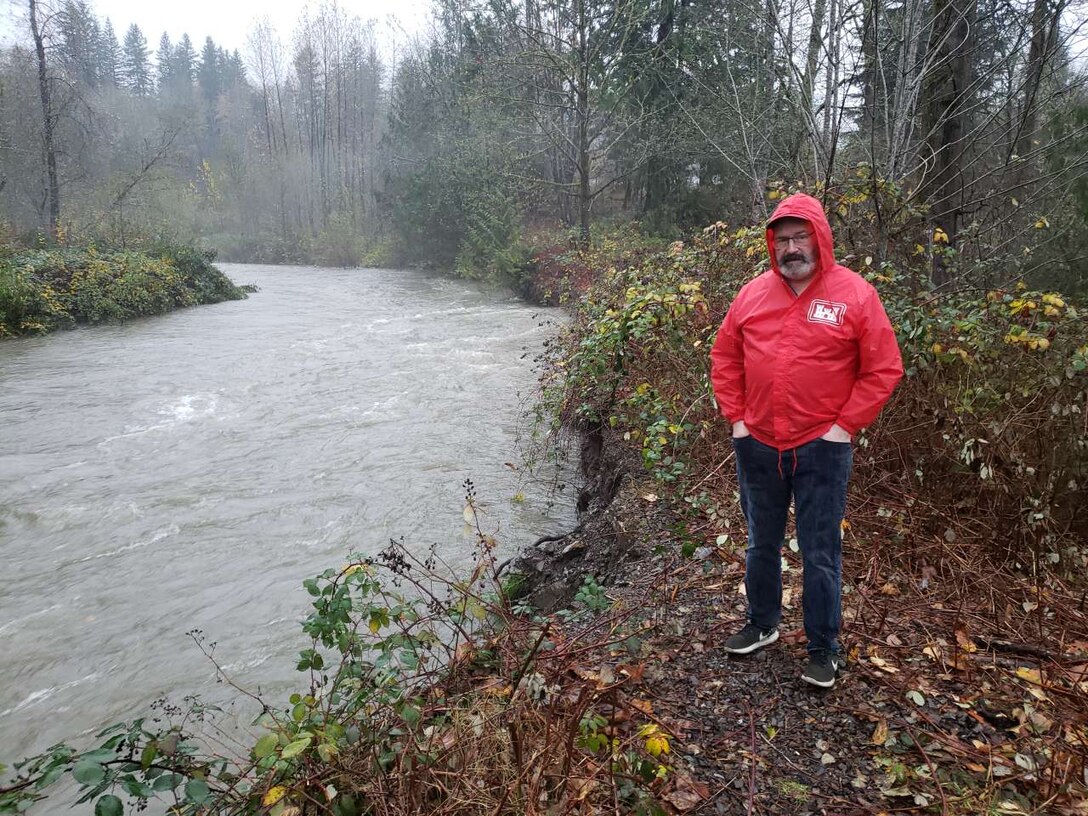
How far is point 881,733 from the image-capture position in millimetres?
2639

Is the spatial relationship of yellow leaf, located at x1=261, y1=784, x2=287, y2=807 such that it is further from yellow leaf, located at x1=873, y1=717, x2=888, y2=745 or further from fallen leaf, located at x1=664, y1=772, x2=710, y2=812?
yellow leaf, located at x1=873, y1=717, x2=888, y2=745

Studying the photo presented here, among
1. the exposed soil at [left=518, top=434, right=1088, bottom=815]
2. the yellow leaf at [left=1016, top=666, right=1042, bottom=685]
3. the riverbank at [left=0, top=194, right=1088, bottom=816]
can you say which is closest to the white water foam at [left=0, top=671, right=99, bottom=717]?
the riverbank at [left=0, top=194, right=1088, bottom=816]

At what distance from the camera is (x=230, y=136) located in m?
50.6

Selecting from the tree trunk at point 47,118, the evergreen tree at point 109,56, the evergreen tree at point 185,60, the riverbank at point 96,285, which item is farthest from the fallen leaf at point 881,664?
the evergreen tree at point 185,60

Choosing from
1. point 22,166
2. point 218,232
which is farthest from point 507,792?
point 218,232

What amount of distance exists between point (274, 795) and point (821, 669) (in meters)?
2.17

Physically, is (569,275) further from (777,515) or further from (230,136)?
(230,136)

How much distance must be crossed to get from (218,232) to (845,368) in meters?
48.8

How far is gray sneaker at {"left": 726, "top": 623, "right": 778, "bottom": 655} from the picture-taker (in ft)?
10.3

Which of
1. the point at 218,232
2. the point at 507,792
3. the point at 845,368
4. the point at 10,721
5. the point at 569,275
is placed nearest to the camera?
→ the point at 507,792

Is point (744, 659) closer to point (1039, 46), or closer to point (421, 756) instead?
point (421, 756)

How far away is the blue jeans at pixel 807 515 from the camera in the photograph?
108 inches

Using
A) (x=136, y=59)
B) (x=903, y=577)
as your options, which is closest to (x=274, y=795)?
(x=903, y=577)

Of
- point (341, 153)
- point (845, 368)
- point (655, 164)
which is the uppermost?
point (341, 153)
